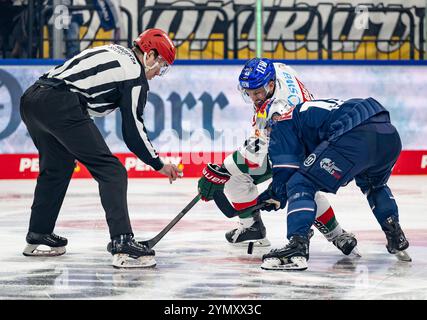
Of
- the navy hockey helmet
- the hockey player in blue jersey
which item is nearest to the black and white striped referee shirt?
the navy hockey helmet

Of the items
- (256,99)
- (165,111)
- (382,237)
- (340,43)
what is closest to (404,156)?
(340,43)

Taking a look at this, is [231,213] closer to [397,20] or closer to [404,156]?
[404,156]

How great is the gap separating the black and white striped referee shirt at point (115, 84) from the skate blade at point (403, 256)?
145 centimetres

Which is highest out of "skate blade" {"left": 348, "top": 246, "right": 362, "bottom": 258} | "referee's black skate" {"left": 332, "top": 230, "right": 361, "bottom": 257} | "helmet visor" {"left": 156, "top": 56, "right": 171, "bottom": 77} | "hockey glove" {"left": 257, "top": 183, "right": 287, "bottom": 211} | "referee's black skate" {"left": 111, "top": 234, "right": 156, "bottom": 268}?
"helmet visor" {"left": 156, "top": 56, "right": 171, "bottom": 77}

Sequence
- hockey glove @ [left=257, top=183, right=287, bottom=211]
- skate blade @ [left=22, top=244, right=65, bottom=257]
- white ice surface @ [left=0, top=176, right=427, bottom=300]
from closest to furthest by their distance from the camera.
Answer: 1. white ice surface @ [left=0, top=176, right=427, bottom=300]
2. hockey glove @ [left=257, top=183, right=287, bottom=211]
3. skate blade @ [left=22, top=244, right=65, bottom=257]

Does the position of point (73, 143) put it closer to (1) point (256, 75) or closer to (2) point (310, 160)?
(1) point (256, 75)

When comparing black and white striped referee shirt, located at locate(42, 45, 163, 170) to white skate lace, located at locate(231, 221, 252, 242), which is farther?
white skate lace, located at locate(231, 221, 252, 242)

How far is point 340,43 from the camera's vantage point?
41.1 ft

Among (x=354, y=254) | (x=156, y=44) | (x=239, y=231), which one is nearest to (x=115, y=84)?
(x=156, y=44)

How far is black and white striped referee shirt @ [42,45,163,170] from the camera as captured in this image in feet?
19.6

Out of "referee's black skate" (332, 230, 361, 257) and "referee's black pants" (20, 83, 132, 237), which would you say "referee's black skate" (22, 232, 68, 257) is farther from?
"referee's black skate" (332, 230, 361, 257)

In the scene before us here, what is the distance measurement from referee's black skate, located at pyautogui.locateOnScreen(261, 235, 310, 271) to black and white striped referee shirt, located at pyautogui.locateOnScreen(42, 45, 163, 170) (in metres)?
0.88

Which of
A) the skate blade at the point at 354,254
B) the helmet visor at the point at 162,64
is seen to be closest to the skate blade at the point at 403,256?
the skate blade at the point at 354,254

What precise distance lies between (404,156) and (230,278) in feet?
21.0
